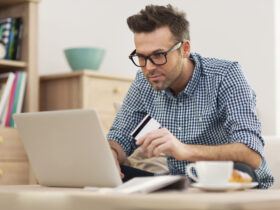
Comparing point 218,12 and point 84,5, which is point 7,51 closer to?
point 84,5

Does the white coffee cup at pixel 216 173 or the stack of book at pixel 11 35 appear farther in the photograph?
the stack of book at pixel 11 35

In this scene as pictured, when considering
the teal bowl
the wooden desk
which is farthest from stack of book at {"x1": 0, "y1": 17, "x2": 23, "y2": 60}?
the wooden desk

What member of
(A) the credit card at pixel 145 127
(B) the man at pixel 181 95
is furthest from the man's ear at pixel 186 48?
(A) the credit card at pixel 145 127

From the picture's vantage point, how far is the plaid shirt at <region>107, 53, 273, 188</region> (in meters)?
1.80

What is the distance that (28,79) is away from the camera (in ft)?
10.3

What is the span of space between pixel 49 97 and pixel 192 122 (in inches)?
61.1

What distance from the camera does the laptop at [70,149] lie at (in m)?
1.27

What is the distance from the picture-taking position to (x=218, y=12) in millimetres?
3734

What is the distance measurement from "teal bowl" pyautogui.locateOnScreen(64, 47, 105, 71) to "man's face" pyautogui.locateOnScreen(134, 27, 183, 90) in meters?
1.43

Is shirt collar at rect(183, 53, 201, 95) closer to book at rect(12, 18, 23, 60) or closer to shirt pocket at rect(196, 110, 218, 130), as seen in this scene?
shirt pocket at rect(196, 110, 218, 130)

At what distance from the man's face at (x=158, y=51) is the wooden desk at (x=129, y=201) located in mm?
760

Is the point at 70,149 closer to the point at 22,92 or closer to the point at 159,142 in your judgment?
the point at 159,142

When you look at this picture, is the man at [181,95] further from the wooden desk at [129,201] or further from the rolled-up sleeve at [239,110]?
the wooden desk at [129,201]

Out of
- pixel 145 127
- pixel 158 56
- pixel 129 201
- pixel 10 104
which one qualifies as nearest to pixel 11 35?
pixel 10 104
